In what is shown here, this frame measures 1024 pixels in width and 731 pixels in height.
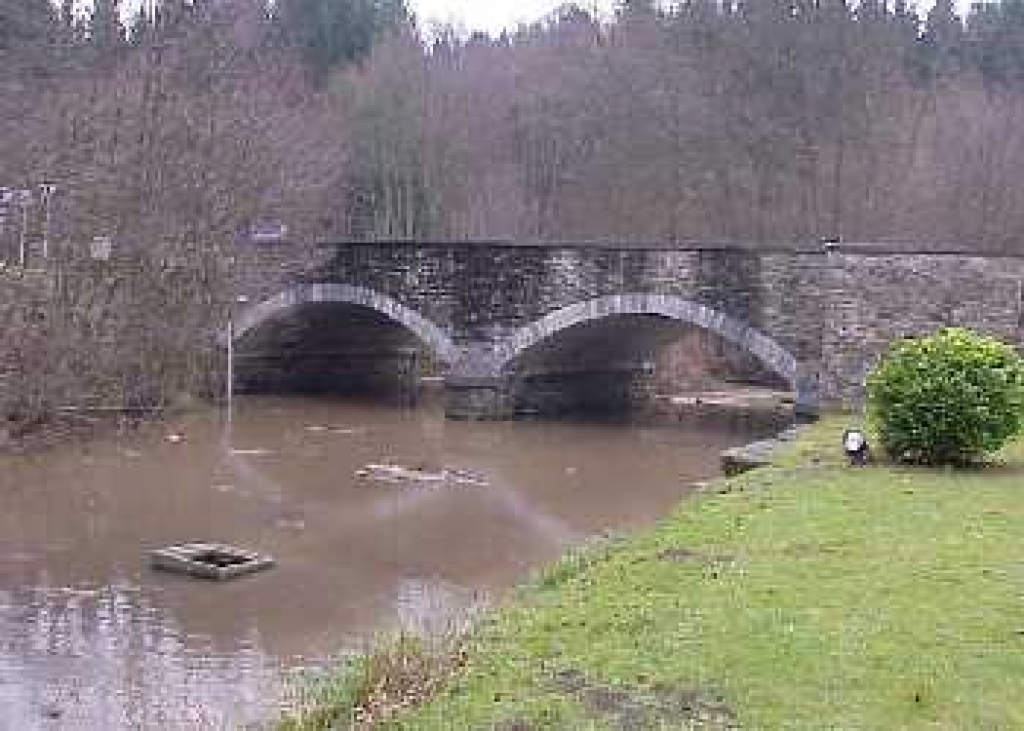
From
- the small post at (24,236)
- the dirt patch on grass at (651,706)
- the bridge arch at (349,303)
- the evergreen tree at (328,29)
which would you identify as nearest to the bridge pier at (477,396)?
the bridge arch at (349,303)

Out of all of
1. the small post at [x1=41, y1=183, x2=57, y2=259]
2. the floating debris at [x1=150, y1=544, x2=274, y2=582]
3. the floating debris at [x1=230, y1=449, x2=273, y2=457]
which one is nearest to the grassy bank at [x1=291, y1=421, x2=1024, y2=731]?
the floating debris at [x1=150, y1=544, x2=274, y2=582]

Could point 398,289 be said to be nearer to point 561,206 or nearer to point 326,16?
point 561,206

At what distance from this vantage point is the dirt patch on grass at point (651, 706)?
229 inches

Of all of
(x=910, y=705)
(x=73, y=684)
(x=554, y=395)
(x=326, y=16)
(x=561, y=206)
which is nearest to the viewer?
(x=910, y=705)

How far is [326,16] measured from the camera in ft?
176

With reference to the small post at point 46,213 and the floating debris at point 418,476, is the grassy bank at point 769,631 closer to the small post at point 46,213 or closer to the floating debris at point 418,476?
the small post at point 46,213

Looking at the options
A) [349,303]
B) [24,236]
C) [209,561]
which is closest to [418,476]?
[209,561]

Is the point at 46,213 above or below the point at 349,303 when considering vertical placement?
above

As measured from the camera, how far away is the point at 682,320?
26.4 meters

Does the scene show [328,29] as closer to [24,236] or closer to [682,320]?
[682,320]

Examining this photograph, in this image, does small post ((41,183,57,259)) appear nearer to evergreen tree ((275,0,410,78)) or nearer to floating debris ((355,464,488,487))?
floating debris ((355,464,488,487))

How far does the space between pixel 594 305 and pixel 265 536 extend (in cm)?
1186

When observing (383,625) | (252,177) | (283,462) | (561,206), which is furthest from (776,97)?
(383,625)

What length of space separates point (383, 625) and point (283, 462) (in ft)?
33.8
